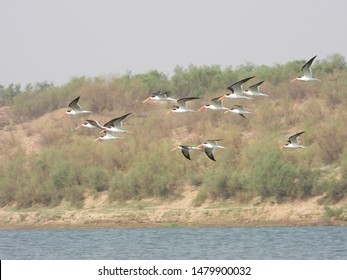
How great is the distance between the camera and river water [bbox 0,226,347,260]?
42.6m

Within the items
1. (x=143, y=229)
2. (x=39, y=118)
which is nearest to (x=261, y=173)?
(x=143, y=229)

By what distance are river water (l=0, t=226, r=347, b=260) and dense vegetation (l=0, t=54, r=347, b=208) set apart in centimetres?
316

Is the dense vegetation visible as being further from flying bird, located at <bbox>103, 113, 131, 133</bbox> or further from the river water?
flying bird, located at <bbox>103, 113, 131, 133</bbox>

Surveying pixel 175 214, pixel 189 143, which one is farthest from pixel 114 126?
pixel 189 143

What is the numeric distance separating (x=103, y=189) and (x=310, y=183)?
10.8 metres

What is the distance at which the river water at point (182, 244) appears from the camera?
4262 centimetres

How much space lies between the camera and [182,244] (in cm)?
4700

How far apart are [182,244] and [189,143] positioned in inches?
671

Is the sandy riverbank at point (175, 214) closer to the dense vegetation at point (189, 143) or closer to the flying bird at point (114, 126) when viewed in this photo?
the dense vegetation at point (189, 143)

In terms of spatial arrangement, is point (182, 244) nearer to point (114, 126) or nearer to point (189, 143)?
point (114, 126)

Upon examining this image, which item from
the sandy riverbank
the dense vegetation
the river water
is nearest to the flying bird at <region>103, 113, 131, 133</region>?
the river water

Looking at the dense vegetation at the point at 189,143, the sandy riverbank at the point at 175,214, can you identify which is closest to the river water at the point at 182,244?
the sandy riverbank at the point at 175,214

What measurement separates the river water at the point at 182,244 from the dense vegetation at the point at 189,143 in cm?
316

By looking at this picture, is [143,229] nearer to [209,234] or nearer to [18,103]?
[209,234]
